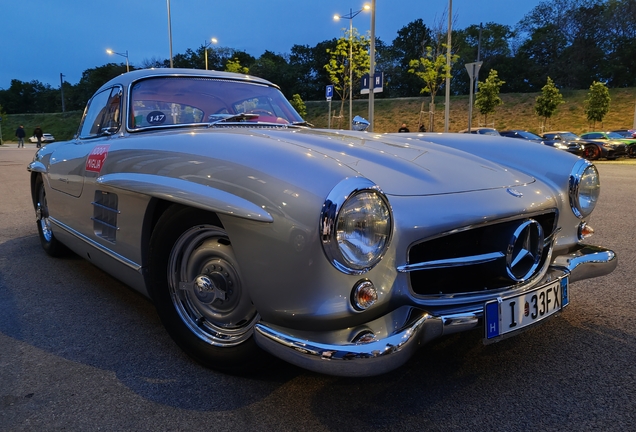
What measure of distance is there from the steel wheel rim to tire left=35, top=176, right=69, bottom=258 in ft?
7.24

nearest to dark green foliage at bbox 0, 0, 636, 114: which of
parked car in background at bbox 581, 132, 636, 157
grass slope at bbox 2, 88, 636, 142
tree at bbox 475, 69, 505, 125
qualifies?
grass slope at bbox 2, 88, 636, 142

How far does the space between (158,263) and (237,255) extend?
0.56 meters

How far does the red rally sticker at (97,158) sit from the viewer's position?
2.69m

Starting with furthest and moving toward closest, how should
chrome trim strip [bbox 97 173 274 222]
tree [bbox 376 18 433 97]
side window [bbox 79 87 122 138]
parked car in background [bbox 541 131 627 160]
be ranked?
tree [bbox 376 18 433 97], parked car in background [bbox 541 131 627 160], side window [bbox 79 87 122 138], chrome trim strip [bbox 97 173 274 222]

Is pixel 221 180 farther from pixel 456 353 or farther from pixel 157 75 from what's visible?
pixel 157 75

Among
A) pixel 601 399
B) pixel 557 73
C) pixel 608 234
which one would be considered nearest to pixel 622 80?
pixel 557 73

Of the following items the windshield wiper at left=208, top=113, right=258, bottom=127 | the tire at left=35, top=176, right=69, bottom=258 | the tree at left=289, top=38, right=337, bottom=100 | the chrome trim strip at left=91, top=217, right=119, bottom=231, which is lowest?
the tire at left=35, top=176, right=69, bottom=258

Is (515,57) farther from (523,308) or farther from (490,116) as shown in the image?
(523,308)

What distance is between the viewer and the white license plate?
1.73m

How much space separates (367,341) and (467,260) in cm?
57

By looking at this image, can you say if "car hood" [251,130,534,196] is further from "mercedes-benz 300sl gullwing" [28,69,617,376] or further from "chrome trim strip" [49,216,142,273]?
"chrome trim strip" [49,216,142,273]

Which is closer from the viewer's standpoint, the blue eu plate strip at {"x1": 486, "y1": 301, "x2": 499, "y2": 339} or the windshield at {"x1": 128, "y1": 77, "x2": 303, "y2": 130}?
the blue eu plate strip at {"x1": 486, "y1": 301, "x2": 499, "y2": 339}

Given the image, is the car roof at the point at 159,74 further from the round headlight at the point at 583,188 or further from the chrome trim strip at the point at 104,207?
the round headlight at the point at 583,188

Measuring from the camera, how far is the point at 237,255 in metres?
1.77
